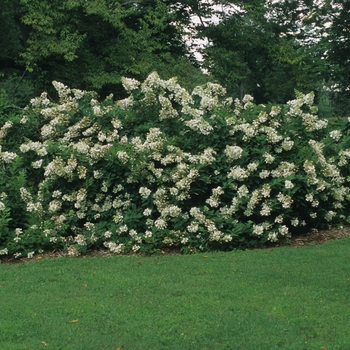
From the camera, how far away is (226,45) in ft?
82.6

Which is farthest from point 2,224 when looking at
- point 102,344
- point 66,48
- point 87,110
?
point 66,48

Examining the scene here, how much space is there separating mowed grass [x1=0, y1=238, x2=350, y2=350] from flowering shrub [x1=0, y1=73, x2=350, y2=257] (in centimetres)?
72

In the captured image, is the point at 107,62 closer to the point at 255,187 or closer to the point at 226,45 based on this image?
the point at 226,45

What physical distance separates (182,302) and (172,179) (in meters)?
3.54

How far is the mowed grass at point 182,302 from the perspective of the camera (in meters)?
5.01

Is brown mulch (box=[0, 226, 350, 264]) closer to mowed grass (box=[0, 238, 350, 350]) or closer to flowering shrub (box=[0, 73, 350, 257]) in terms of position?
flowering shrub (box=[0, 73, 350, 257])

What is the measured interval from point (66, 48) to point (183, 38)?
268 inches

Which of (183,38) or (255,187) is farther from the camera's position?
(183,38)

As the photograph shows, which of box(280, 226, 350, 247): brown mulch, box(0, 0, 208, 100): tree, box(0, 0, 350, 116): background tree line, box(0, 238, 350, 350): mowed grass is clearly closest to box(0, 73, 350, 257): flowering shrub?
box(280, 226, 350, 247): brown mulch

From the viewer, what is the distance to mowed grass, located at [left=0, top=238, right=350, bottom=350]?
501cm

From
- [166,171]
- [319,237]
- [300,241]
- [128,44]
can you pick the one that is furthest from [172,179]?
[128,44]

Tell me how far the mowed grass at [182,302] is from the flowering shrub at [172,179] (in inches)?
28.3

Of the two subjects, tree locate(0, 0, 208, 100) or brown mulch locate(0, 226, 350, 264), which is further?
tree locate(0, 0, 208, 100)

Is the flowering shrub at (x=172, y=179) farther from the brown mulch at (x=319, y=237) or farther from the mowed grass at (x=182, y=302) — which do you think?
the mowed grass at (x=182, y=302)
